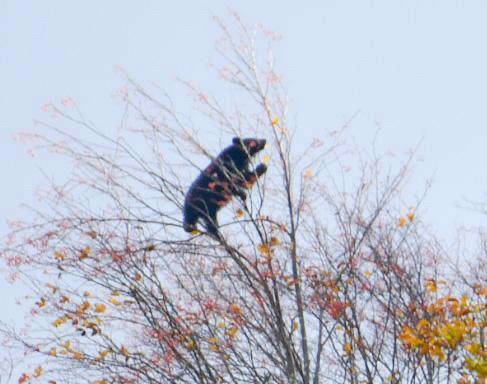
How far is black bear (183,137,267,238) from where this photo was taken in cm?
716

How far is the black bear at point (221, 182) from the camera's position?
7160mm

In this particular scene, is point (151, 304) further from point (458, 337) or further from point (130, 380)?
point (458, 337)

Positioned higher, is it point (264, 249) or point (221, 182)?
point (221, 182)

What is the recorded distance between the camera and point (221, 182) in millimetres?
7348

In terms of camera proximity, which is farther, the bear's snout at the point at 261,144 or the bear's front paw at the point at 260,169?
the bear's snout at the point at 261,144

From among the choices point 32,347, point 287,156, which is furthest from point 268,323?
point 32,347

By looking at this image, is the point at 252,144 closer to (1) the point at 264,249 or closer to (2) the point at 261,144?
(2) the point at 261,144

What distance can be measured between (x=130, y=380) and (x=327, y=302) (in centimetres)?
171

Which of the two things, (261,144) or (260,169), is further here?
(261,144)

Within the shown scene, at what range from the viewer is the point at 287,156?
7281mm

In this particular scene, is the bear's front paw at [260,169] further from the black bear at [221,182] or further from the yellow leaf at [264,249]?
the yellow leaf at [264,249]

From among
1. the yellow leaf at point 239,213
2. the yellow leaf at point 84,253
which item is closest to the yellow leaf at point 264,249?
the yellow leaf at point 239,213

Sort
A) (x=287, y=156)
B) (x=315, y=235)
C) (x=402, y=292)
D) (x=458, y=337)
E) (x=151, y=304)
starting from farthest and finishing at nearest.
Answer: (x=402, y=292) < (x=315, y=235) < (x=287, y=156) < (x=151, y=304) < (x=458, y=337)

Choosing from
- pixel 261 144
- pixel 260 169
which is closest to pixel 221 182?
pixel 260 169
